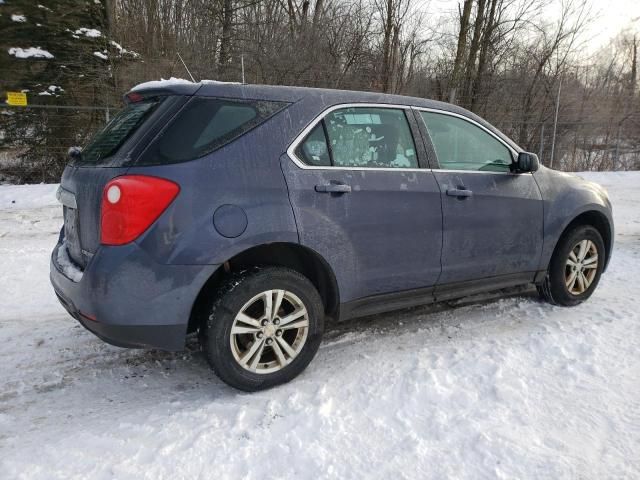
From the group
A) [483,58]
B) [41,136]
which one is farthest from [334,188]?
[483,58]

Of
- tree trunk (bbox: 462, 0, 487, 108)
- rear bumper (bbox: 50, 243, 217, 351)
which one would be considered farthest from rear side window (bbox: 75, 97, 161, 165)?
tree trunk (bbox: 462, 0, 487, 108)

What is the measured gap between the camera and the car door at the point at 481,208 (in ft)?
11.4

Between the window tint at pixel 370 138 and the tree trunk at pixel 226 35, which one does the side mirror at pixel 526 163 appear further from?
the tree trunk at pixel 226 35

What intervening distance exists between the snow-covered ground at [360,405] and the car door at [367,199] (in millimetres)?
554

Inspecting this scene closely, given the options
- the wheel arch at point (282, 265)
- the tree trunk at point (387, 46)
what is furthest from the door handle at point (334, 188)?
the tree trunk at point (387, 46)

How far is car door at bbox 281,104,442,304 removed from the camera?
9.48 ft

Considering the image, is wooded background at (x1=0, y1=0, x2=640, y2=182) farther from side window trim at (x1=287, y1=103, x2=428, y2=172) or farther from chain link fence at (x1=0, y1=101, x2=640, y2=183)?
side window trim at (x1=287, y1=103, x2=428, y2=172)

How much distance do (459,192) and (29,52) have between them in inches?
490

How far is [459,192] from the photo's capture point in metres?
3.46

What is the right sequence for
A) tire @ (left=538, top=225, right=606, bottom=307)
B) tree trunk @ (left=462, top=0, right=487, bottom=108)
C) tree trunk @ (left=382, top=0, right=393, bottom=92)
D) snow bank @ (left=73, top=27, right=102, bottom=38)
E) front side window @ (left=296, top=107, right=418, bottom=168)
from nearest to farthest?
front side window @ (left=296, top=107, right=418, bottom=168), tire @ (left=538, top=225, right=606, bottom=307), snow bank @ (left=73, top=27, right=102, bottom=38), tree trunk @ (left=382, top=0, right=393, bottom=92), tree trunk @ (left=462, top=0, right=487, bottom=108)

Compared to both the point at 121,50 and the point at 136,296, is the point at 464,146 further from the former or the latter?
the point at 121,50

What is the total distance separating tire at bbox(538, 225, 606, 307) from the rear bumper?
3075mm

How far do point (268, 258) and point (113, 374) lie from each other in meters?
1.26

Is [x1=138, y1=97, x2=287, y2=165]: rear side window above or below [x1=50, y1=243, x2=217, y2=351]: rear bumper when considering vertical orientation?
above
